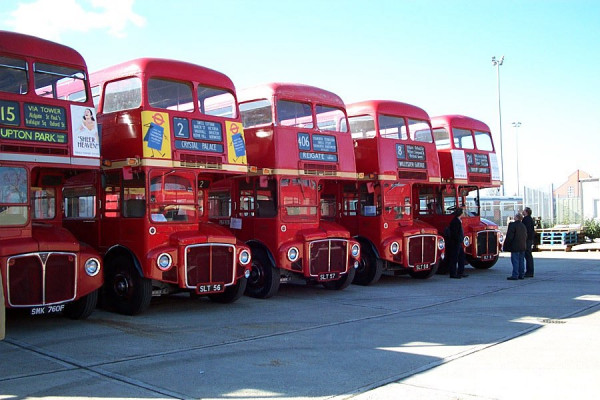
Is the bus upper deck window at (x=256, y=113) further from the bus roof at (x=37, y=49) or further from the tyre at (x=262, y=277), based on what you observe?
the bus roof at (x=37, y=49)

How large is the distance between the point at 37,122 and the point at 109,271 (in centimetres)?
298

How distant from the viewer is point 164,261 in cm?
1045

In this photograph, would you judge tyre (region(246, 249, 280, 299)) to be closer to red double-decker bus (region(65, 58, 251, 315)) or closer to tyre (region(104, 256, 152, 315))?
red double-decker bus (region(65, 58, 251, 315))

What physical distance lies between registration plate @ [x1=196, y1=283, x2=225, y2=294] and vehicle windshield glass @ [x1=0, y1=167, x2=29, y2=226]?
298cm

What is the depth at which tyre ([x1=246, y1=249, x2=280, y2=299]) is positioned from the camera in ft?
41.1

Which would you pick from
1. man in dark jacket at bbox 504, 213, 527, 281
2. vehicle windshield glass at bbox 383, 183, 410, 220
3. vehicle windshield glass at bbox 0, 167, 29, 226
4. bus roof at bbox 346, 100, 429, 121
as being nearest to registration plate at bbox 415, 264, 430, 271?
vehicle windshield glass at bbox 383, 183, 410, 220

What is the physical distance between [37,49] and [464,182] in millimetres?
11811

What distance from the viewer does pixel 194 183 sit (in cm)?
1130

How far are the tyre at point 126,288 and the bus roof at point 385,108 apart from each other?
22.4 ft

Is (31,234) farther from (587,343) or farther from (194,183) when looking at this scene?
(587,343)

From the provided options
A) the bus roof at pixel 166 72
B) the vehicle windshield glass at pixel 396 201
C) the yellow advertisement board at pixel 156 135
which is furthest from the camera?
the vehicle windshield glass at pixel 396 201

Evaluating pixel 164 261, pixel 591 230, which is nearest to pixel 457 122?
pixel 164 261

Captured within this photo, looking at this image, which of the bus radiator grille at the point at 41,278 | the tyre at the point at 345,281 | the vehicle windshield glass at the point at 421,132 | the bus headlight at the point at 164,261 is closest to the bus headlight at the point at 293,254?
the tyre at the point at 345,281

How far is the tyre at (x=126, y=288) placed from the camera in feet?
34.3
